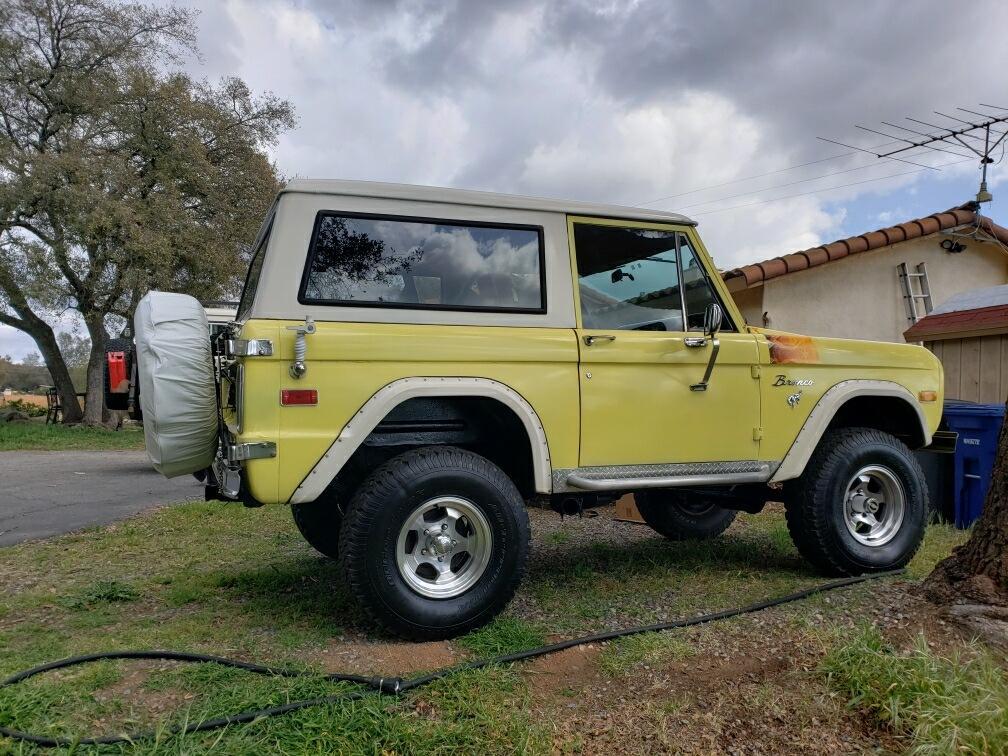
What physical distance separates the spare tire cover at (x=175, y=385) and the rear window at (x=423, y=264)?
59 centimetres

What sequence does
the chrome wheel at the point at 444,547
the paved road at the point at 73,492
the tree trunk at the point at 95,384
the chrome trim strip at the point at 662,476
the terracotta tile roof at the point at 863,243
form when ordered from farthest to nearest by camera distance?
the tree trunk at the point at 95,384
the terracotta tile roof at the point at 863,243
the paved road at the point at 73,492
the chrome trim strip at the point at 662,476
the chrome wheel at the point at 444,547

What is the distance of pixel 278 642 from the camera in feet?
11.2

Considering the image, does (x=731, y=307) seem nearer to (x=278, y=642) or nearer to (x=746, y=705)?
(x=746, y=705)

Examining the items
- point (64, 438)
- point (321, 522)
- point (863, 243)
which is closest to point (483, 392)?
point (321, 522)

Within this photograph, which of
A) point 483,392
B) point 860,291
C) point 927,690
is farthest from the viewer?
point 860,291

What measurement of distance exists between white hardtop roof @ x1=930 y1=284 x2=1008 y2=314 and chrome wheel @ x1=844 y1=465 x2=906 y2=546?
4.20 metres

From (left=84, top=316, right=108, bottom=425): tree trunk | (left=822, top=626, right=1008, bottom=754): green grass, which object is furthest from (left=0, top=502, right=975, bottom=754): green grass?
(left=84, top=316, right=108, bottom=425): tree trunk

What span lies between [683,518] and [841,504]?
145 centimetres

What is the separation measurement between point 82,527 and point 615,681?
5422mm

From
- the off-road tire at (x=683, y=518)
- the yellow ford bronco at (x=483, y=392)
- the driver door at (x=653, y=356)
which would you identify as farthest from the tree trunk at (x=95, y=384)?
the driver door at (x=653, y=356)

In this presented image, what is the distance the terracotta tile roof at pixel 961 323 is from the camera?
290 inches

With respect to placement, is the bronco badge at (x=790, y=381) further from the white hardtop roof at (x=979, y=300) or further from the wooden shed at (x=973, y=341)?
the white hardtop roof at (x=979, y=300)

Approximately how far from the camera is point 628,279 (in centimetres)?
419

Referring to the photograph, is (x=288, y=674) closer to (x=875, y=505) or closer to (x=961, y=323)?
(x=875, y=505)
